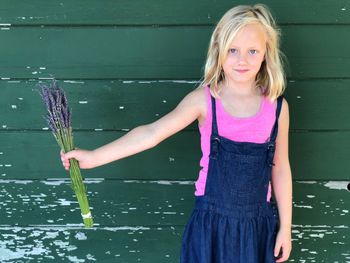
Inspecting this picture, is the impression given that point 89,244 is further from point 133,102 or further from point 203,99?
point 203,99

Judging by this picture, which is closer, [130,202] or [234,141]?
[234,141]

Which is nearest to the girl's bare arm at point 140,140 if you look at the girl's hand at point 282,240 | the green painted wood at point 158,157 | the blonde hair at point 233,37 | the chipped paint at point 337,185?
the blonde hair at point 233,37

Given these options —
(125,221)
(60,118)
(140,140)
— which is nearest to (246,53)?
(140,140)

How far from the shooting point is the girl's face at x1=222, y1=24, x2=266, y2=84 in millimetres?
1793

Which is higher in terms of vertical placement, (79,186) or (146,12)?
(146,12)

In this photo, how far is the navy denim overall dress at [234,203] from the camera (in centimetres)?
183

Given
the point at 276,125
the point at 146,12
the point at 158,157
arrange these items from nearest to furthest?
the point at 276,125
the point at 146,12
the point at 158,157

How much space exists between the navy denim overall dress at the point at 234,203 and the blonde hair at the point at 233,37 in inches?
4.3

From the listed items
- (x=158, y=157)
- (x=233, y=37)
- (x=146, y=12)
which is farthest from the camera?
(x=158, y=157)

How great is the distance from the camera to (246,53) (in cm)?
180

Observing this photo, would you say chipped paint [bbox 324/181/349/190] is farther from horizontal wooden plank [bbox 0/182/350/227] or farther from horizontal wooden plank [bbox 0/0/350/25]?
horizontal wooden plank [bbox 0/0/350/25]

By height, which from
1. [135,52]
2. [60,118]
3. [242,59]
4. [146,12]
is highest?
[146,12]

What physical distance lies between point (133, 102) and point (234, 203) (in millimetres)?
623

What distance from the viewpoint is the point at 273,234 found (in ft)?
6.31
